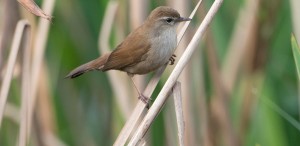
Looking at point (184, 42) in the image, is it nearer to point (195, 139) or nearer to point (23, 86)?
point (195, 139)

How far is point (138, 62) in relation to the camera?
255 cm

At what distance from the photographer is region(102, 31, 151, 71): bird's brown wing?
8.13 feet

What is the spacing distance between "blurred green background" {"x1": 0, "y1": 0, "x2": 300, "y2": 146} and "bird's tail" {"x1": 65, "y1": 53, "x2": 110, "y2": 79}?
0.11 meters

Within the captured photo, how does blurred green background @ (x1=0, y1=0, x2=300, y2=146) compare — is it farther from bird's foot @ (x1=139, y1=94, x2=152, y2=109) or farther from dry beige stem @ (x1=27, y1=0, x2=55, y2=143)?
bird's foot @ (x1=139, y1=94, x2=152, y2=109)

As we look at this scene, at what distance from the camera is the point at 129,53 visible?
8.34 ft

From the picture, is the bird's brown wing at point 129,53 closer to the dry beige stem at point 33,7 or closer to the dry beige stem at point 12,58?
the dry beige stem at point 12,58

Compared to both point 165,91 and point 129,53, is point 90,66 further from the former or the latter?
point 165,91

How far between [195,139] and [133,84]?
12.0 inches

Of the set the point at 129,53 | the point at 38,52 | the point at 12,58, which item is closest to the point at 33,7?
the point at 12,58

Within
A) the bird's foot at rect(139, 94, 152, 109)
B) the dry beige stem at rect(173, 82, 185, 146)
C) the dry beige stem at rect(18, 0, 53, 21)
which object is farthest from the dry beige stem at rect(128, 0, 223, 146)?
the dry beige stem at rect(18, 0, 53, 21)

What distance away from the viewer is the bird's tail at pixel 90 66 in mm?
2445

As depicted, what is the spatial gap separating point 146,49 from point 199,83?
0.25 m

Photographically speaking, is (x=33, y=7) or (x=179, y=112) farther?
(x=179, y=112)

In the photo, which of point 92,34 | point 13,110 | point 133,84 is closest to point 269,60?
point 133,84
